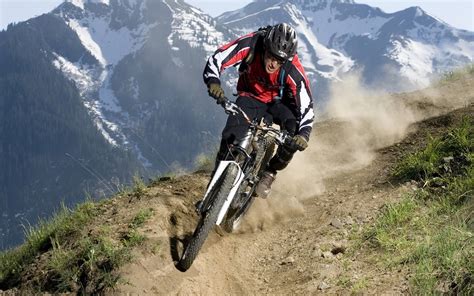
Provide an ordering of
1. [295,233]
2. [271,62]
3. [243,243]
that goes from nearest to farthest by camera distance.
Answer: [271,62]
[243,243]
[295,233]

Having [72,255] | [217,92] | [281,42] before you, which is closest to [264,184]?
[217,92]

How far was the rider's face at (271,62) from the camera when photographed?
277 inches

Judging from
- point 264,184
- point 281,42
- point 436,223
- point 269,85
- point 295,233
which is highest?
point 281,42

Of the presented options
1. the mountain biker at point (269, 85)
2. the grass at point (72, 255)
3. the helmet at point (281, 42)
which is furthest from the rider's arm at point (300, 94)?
the grass at point (72, 255)

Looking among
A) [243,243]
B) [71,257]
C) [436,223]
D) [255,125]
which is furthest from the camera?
[243,243]

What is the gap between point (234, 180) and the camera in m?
6.54

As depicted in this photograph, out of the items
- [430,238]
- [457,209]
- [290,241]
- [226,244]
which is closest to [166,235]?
[226,244]

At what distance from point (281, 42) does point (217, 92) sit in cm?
124

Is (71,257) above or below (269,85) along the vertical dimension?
below

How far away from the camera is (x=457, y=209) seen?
21.9ft

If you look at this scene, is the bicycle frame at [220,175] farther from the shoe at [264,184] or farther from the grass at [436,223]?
the grass at [436,223]

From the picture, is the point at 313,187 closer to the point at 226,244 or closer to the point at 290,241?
the point at 290,241

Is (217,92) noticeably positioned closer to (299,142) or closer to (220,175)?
(220,175)

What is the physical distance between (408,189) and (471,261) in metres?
3.45
